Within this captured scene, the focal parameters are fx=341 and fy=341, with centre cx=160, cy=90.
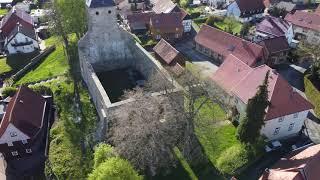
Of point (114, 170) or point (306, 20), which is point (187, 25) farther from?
point (114, 170)

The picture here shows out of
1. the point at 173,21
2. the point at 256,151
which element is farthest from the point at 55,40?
the point at 256,151

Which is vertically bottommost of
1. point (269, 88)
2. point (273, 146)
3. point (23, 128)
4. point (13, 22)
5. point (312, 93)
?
point (273, 146)

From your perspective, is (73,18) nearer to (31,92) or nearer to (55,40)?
(55,40)

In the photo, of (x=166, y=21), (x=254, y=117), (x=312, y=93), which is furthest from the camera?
(x=166, y=21)

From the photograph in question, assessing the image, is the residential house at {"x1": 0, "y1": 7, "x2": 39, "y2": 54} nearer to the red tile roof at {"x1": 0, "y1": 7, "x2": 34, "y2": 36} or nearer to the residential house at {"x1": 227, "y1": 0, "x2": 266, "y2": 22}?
the red tile roof at {"x1": 0, "y1": 7, "x2": 34, "y2": 36}

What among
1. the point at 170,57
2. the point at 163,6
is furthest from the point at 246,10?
the point at 170,57

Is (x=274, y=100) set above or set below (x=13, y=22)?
below
